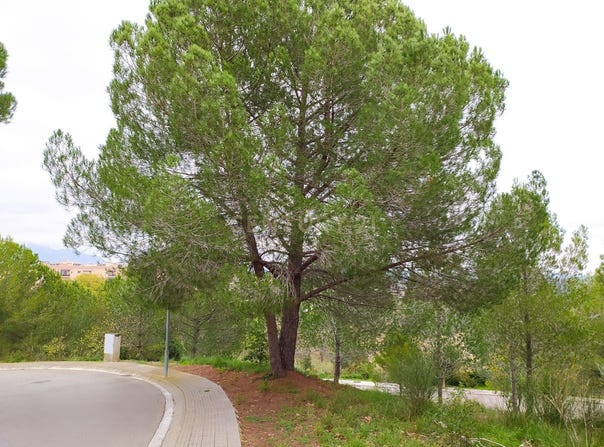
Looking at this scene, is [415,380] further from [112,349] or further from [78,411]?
[112,349]

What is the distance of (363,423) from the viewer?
8.01 meters

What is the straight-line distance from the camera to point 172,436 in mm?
7238

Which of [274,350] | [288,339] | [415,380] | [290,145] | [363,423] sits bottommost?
[363,423]

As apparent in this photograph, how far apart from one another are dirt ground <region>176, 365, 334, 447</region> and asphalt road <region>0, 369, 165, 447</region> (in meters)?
1.73

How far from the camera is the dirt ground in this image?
25.0 feet

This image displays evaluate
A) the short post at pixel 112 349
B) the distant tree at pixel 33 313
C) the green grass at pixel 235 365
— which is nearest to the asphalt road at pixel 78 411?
the green grass at pixel 235 365

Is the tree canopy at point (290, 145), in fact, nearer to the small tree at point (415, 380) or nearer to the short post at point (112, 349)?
the small tree at point (415, 380)

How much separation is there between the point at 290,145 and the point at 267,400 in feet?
19.7

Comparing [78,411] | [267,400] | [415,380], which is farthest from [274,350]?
[78,411]

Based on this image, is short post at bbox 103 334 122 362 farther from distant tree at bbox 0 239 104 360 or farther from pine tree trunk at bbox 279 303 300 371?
pine tree trunk at bbox 279 303 300 371

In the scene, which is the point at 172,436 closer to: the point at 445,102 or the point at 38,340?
the point at 445,102

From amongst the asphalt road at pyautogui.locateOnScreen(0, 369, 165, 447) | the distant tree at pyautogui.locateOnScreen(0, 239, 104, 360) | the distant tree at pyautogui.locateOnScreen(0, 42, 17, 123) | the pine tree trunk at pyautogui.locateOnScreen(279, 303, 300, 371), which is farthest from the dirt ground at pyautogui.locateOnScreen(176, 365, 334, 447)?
the distant tree at pyautogui.locateOnScreen(0, 239, 104, 360)

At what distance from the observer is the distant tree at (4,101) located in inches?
389

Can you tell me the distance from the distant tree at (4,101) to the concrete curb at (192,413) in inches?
295
